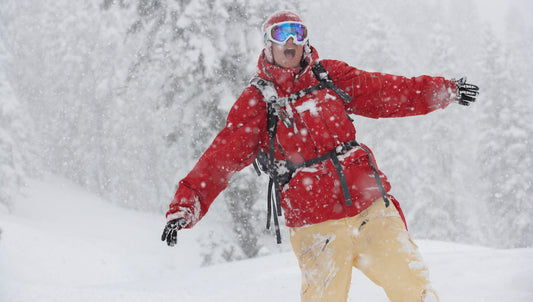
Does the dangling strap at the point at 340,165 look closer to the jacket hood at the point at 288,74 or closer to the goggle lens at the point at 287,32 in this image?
the jacket hood at the point at 288,74

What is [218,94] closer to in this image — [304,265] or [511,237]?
[304,265]

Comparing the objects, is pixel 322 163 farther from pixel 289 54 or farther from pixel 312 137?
pixel 289 54

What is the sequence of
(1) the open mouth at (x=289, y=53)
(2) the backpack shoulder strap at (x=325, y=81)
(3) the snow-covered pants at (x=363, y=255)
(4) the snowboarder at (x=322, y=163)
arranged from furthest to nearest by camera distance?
(1) the open mouth at (x=289, y=53)
(2) the backpack shoulder strap at (x=325, y=81)
(4) the snowboarder at (x=322, y=163)
(3) the snow-covered pants at (x=363, y=255)

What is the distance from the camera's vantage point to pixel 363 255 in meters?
3.03

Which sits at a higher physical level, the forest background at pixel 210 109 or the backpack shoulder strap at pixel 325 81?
the forest background at pixel 210 109

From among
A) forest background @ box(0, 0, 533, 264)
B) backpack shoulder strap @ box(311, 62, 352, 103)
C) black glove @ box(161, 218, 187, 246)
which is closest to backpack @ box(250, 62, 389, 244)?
backpack shoulder strap @ box(311, 62, 352, 103)

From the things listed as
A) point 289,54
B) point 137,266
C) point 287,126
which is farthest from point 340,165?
point 137,266

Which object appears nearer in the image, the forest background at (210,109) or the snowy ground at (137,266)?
the snowy ground at (137,266)

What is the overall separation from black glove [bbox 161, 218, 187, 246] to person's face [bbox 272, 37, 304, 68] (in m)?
1.34

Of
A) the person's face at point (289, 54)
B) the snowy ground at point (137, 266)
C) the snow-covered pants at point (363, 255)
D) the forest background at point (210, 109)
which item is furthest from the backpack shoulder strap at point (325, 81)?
the forest background at point (210, 109)

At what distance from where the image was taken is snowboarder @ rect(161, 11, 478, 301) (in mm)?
2973

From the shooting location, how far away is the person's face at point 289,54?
3363 mm

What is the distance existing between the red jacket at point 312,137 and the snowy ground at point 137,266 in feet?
7.92

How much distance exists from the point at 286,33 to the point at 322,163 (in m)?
1.02
